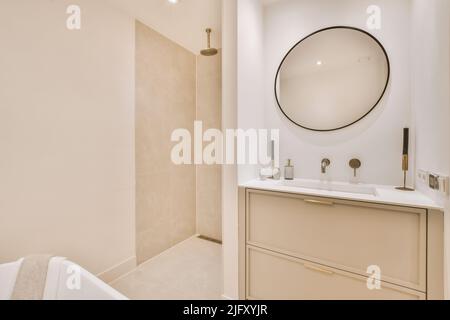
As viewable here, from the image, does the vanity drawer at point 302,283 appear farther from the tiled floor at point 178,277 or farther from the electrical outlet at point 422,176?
the electrical outlet at point 422,176

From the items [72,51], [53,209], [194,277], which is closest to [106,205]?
[53,209]

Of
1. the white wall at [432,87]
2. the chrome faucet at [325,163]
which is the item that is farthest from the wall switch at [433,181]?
the chrome faucet at [325,163]

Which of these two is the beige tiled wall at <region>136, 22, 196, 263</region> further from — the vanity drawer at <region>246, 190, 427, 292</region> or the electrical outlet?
the electrical outlet

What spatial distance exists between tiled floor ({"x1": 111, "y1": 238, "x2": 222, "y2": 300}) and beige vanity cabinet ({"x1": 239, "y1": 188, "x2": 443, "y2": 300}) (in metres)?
0.43

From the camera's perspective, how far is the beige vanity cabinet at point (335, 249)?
3.28 ft

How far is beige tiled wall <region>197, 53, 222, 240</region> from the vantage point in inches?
100

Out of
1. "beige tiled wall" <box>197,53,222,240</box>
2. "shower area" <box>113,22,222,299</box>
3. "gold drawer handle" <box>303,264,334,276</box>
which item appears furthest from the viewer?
"beige tiled wall" <box>197,53,222,240</box>

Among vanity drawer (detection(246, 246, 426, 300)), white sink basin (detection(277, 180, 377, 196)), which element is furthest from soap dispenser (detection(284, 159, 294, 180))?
vanity drawer (detection(246, 246, 426, 300))

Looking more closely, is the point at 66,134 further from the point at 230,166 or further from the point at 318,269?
the point at 318,269

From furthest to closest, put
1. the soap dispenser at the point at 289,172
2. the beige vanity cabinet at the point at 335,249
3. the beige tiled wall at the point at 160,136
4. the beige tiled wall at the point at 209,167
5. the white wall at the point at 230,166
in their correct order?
the beige tiled wall at the point at 209,167 < the beige tiled wall at the point at 160,136 < the soap dispenser at the point at 289,172 < the white wall at the point at 230,166 < the beige vanity cabinet at the point at 335,249

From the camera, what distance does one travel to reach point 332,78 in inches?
66.1

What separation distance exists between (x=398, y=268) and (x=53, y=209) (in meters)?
2.11

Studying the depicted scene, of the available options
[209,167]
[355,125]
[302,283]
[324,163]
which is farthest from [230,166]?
[209,167]

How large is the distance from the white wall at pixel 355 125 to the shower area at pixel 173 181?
0.74m
